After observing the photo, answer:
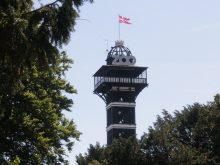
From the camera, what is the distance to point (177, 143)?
51062mm

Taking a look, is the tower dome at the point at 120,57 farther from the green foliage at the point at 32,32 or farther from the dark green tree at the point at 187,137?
the green foliage at the point at 32,32

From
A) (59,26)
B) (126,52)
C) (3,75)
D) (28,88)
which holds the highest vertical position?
(126,52)

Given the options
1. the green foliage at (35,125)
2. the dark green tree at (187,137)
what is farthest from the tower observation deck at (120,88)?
the green foliage at (35,125)

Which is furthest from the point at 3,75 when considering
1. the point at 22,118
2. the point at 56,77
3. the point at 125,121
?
the point at 125,121

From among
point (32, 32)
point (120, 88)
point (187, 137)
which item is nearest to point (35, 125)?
point (32, 32)

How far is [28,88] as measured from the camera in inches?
1345

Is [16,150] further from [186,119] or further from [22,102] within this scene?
[186,119]

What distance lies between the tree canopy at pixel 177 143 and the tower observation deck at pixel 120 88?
3132cm

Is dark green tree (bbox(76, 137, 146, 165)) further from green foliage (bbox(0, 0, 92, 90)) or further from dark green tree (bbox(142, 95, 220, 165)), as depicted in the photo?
green foliage (bbox(0, 0, 92, 90))

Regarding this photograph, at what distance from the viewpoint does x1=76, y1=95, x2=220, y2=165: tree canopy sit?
162 ft

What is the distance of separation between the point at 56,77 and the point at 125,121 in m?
52.8

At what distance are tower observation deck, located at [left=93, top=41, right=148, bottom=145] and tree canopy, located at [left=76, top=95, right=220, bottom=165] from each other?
103ft

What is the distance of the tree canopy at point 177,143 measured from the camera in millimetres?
49281

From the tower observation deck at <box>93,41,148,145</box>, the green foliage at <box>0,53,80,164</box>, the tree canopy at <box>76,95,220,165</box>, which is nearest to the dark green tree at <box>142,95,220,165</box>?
the tree canopy at <box>76,95,220,165</box>
